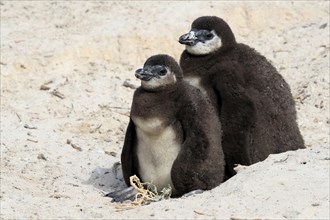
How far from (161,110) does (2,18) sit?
5810 millimetres

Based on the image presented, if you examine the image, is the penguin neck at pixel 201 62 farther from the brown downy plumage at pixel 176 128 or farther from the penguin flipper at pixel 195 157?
the penguin flipper at pixel 195 157

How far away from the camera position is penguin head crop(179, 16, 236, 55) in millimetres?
9047

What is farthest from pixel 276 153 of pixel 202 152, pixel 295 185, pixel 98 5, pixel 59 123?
pixel 98 5

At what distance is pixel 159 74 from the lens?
27.5 feet

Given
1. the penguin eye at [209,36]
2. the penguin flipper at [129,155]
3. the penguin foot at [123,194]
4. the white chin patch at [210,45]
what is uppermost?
the penguin eye at [209,36]

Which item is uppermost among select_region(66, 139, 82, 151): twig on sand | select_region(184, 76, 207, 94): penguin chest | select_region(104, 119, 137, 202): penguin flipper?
select_region(184, 76, 207, 94): penguin chest

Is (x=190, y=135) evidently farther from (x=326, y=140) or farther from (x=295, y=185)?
(x=326, y=140)

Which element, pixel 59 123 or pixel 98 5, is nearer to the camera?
pixel 59 123

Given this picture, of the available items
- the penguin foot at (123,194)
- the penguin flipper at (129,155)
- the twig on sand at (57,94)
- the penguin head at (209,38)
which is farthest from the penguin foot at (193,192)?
the twig on sand at (57,94)

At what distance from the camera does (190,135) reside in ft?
27.0

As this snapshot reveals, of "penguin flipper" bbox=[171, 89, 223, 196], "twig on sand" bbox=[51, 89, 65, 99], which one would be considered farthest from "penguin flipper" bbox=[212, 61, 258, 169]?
"twig on sand" bbox=[51, 89, 65, 99]

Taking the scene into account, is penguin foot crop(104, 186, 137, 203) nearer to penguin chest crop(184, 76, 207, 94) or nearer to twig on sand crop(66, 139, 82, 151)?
penguin chest crop(184, 76, 207, 94)

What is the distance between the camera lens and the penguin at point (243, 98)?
8.70m

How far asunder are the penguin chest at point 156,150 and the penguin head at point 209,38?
1.11m
